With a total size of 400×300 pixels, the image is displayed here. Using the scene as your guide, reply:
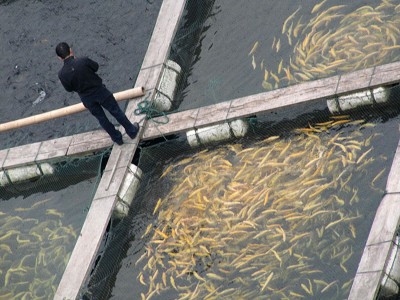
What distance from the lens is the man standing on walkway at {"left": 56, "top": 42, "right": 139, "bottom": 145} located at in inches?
541

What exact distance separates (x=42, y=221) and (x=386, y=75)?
212 inches

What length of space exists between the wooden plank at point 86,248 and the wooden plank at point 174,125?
50.4 inches

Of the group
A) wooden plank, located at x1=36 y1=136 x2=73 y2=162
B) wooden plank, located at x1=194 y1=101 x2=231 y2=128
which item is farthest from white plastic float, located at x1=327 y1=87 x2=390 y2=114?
wooden plank, located at x1=36 y1=136 x2=73 y2=162

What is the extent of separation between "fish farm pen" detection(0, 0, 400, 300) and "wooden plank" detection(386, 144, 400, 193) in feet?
0.07

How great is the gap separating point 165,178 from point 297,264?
2831mm

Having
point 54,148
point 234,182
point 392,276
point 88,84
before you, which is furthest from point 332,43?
point 392,276

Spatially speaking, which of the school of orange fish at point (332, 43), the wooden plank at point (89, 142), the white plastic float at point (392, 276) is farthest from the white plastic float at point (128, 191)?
the white plastic float at point (392, 276)

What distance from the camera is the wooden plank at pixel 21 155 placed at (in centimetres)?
1534

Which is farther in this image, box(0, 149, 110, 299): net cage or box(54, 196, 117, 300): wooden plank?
box(0, 149, 110, 299): net cage

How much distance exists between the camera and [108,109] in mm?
14172

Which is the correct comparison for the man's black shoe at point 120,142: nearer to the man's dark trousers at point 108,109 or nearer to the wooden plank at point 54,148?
the man's dark trousers at point 108,109

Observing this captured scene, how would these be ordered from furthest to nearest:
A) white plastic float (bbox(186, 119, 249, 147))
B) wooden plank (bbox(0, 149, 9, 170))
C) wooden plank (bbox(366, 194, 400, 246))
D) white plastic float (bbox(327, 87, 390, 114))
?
wooden plank (bbox(0, 149, 9, 170))
white plastic float (bbox(186, 119, 249, 147))
white plastic float (bbox(327, 87, 390, 114))
wooden plank (bbox(366, 194, 400, 246))

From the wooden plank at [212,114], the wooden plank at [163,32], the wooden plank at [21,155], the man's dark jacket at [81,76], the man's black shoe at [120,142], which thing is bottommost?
the wooden plank at [212,114]

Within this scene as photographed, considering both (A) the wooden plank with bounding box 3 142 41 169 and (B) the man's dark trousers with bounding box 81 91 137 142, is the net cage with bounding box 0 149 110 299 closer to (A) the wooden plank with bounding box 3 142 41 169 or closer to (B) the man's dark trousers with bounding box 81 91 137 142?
(A) the wooden plank with bounding box 3 142 41 169
